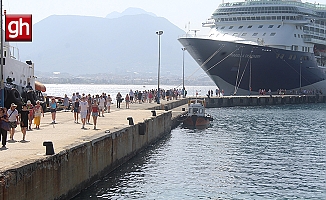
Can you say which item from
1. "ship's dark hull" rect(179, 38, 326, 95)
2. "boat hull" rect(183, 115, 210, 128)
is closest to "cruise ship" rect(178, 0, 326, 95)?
"ship's dark hull" rect(179, 38, 326, 95)

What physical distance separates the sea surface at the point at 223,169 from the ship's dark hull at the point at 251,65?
102ft

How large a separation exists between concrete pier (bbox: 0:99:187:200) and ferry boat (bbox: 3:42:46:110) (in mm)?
1661

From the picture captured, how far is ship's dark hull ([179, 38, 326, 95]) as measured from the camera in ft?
227

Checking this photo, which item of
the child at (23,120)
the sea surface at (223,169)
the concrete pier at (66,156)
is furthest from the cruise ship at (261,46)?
the child at (23,120)

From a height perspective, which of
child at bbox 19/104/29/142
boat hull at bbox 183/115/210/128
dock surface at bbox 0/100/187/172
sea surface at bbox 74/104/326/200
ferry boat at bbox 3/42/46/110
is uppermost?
ferry boat at bbox 3/42/46/110

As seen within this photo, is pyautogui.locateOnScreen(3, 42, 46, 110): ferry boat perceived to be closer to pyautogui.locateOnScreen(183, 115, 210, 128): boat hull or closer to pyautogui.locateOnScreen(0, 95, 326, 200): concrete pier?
pyautogui.locateOnScreen(0, 95, 326, 200): concrete pier

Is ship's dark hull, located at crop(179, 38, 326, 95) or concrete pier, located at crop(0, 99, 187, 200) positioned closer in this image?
concrete pier, located at crop(0, 99, 187, 200)

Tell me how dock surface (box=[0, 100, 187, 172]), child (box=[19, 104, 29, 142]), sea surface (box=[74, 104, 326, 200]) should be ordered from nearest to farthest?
dock surface (box=[0, 100, 187, 172]), sea surface (box=[74, 104, 326, 200]), child (box=[19, 104, 29, 142])

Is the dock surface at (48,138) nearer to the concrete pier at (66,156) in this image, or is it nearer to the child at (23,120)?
the concrete pier at (66,156)

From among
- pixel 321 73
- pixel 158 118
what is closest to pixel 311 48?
pixel 321 73

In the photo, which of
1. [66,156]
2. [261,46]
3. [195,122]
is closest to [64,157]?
[66,156]

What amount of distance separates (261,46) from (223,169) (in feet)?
155

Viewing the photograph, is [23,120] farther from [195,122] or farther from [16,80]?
[195,122]

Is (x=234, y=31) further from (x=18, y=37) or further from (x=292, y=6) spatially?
(x=18, y=37)
